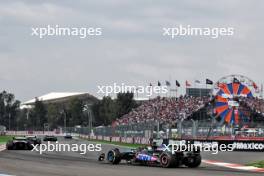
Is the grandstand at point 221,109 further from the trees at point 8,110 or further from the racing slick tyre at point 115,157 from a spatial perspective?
the trees at point 8,110

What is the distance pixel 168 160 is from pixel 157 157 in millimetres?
660

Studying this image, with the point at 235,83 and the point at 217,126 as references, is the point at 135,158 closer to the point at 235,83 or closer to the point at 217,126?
the point at 217,126

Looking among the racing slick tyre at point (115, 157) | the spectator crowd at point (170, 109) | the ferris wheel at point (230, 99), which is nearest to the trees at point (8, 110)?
the spectator crowd at point (170, 109)

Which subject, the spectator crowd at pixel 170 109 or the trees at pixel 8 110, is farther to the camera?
the trees at pixel 8 110

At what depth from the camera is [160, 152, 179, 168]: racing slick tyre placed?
1791 cm

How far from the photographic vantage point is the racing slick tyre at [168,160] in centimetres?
1791

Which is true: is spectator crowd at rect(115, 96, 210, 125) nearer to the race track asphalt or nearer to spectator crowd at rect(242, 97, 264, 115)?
spectator crowd at rect(242, 97, 264, 115)

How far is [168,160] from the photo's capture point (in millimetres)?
17953

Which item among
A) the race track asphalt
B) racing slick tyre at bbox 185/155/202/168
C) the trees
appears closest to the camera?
the race track asphalt

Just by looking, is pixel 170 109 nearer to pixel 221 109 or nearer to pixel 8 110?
pixel 221 109

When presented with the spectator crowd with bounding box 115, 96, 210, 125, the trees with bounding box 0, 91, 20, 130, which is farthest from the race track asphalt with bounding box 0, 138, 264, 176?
the trees with bounding box 0, 91, 20, 130

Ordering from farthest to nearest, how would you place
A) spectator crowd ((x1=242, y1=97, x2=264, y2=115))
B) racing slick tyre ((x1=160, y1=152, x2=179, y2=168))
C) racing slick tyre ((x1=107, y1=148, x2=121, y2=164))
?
spectator crowd ((x1=242, y1=97, x2=264, y2=115))
racing slick tyre ((x1=107, y1=148, x2=121, y2=164))
racing slick tyre ((x1=160, y1=152, x2=179, y2=168))

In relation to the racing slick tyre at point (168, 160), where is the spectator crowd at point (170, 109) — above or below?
above

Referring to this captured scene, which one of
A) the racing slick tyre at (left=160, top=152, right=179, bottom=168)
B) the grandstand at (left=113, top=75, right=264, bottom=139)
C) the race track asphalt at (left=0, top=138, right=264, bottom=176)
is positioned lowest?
the race track asphalt at (left=0, top=138, right=264, bottom=176)
